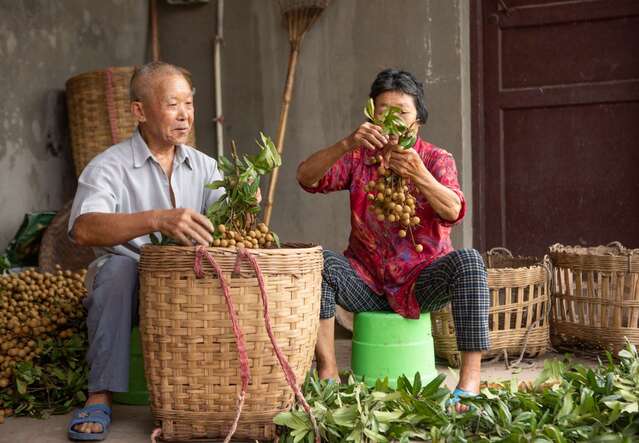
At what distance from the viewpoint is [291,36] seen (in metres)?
5.14

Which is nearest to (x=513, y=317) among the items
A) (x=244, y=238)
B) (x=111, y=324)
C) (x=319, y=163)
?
(x=319, y=163)

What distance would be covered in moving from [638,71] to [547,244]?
3.81ft

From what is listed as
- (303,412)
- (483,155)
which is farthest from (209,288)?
(483,155)

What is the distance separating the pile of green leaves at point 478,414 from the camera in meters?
2.30

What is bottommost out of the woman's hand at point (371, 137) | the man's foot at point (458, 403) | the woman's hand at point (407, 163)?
the man's foot at point (458, 403)

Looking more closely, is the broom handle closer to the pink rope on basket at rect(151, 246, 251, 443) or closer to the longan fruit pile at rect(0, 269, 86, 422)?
the longan fruit pile at rect(0, 269, 86, 422)

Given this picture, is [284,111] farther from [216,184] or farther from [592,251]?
[216,184]

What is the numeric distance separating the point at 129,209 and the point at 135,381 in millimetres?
649

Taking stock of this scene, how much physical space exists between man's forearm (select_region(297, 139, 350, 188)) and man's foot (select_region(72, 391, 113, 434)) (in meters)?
1.11

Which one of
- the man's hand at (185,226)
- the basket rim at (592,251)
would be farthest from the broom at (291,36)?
the man's hand at (185,226)

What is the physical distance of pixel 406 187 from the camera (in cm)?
296

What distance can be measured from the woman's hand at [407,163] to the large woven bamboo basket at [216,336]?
544 mm

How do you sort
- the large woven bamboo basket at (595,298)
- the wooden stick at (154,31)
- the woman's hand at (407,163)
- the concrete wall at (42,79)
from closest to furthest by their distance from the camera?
1. the woman's hand at (407,163)
2. the large woven bamboo basket at (595,298)
3. the concrete wall at (42,79)
4. the wooden stick at (154,31)

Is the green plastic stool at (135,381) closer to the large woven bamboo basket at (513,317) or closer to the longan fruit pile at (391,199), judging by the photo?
the longan fruit pile at (391,199)
